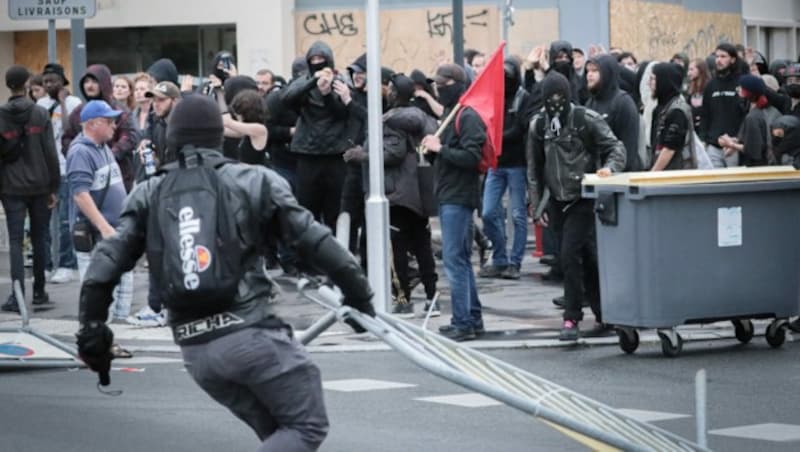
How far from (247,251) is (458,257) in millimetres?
6930

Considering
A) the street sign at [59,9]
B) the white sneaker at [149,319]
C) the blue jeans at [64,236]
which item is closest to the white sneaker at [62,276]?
the blue jeans at [64,236]

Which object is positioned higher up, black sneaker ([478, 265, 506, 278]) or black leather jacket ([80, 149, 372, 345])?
black leather jacket ([80, 149, 372, 345])

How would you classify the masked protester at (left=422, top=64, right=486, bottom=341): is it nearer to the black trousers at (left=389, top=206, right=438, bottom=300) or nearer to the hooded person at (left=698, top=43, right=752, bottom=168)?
the black trousers at (left=389, top=206, right=438, bottom=300)

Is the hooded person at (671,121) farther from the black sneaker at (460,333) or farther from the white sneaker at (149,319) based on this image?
the white sneaker at (149,319)

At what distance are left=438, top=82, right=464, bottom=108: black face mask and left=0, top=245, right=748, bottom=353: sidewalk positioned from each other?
5.51 ft

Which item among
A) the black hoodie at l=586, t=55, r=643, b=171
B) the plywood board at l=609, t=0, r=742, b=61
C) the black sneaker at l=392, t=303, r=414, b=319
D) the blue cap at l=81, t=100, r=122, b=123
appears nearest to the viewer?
the blue cap at l=81, t=100, r=122, b=123

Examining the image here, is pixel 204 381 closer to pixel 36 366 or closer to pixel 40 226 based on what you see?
pixel 36 366

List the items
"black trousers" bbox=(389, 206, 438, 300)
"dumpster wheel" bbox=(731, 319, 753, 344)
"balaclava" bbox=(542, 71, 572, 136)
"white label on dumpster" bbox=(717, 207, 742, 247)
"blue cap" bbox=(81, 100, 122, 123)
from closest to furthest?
"white label on dumpster" bbox=(717, 207, 742, 247), "dumpster wheel" bbox=(731, 319, 753, 344), "blue cap" bbox=(81, 100, 122, 123), "balaclava" bbox=(542, 71, 572, 136), "black trousers" bbox=(389, 206, 438, 300)

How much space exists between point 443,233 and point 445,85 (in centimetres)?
132

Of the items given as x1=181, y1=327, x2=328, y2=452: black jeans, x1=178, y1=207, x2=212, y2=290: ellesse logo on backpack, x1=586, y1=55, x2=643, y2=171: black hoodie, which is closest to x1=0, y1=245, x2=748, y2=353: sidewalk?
x1=586, y1=55, x2=643, y2=171: black hoodie

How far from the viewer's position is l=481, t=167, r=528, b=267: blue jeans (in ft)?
56.1

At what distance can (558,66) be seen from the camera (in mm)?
17203

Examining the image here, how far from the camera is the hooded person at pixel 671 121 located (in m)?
13.7

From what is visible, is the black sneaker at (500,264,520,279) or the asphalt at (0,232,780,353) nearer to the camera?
the asphalt at (0,232,780,353)
